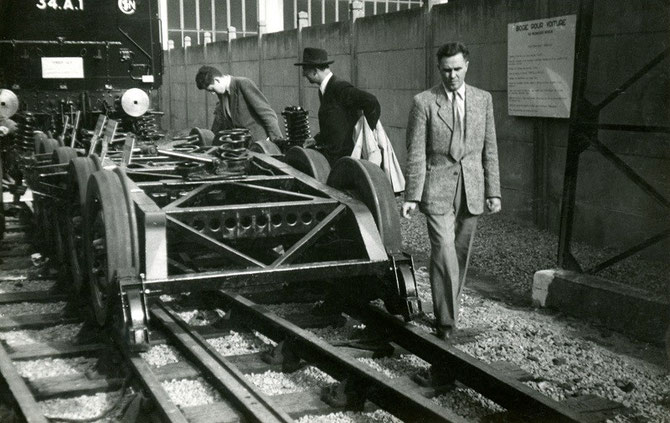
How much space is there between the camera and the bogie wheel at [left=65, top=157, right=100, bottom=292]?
5907 millimetres

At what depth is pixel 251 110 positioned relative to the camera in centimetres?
874

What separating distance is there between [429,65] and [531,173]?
2.72m

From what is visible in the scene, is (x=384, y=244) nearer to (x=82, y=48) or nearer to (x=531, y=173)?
(x=531, y=173)

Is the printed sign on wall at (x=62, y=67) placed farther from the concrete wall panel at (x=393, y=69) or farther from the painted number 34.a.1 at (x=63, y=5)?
the concrete wall panel at (x=393, y=69)

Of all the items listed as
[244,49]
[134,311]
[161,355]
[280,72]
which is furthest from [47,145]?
[244,49]

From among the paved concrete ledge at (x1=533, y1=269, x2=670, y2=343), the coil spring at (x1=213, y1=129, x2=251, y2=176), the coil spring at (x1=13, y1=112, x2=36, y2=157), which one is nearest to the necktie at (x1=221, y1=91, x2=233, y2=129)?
the coil spring at (x1=213, y1=129, x2=251, y2=176)

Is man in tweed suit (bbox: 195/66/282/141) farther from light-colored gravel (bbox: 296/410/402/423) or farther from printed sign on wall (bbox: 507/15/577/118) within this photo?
light-colored gravel (bbox: 296/410/402/423)

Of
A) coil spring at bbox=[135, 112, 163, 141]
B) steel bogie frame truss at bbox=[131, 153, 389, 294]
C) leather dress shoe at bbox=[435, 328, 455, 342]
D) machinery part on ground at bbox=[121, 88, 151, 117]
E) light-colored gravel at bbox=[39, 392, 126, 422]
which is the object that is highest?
machinery part on ground at bbox=[121, 88, 151, 117]

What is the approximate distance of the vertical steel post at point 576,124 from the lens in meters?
6.29

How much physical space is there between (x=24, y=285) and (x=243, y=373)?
3301mm

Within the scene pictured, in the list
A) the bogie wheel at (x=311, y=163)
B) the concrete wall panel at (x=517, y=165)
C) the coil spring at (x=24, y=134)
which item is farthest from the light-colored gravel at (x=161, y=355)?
the concrete wall panel at (x=517, y=165)

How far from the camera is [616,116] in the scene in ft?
26.3

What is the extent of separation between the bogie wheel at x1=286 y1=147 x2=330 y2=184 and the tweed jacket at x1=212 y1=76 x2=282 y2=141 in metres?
1.54

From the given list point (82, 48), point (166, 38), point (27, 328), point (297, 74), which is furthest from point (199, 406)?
point (166, 38)
